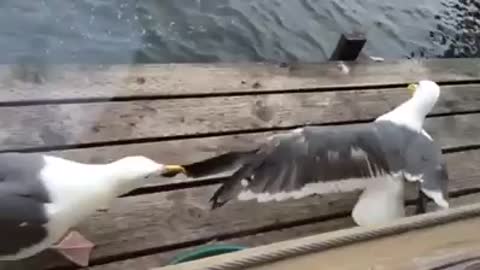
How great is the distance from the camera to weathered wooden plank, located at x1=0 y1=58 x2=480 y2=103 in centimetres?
166

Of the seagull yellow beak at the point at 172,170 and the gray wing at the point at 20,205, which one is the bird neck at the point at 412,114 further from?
the gray wing at the point at 20,205

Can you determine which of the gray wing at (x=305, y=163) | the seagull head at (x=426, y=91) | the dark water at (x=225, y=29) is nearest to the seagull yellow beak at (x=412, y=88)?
the seagull head at (x=426, y=91)

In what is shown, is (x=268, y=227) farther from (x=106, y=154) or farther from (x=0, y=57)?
(x=0, y=57)

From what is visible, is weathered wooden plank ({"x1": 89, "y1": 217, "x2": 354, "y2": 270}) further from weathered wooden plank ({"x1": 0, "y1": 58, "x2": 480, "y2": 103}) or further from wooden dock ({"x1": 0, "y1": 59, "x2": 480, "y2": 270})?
weathered wooden plank ({"x1": 0, "y1": 58, "x2": 480, "y2": 103})

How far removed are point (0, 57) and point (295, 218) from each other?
133 centimetres

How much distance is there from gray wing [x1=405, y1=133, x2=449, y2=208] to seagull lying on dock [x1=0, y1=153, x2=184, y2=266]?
0.52 m

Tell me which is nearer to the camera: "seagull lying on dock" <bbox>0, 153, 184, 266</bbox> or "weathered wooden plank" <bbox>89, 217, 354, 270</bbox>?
"seagull lying on dock" <bbox>0, 153, 184, 266</bbox>

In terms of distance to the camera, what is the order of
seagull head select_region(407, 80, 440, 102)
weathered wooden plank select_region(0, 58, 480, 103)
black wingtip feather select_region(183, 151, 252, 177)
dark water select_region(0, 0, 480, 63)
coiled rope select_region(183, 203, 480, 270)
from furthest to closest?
dark water select_region(0, 0, 480, 63), seagull head select_region(407, 80, 440, 102), weathered wooden plank select_region(0, 58, 480, 103), black wingtip feather select_region(183, 151, 252, 177), coiled rope select_region(183, 203, 480, 270)

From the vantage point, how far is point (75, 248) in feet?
4.30

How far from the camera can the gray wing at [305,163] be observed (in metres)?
1.38

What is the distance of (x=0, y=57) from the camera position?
2.46m

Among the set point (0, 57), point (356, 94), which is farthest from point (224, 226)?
point (0, 57)

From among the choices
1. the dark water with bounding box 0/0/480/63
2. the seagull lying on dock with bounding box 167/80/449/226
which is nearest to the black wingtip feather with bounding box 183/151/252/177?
the seagull lying on dock with bounding box 167/80/449/226

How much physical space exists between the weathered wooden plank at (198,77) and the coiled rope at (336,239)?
2.69 ft
